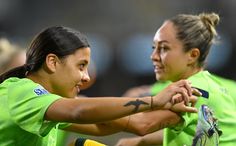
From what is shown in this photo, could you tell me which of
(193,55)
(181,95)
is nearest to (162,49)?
(193,55)

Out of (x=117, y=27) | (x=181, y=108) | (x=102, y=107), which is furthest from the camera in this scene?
(x=117, y=27)

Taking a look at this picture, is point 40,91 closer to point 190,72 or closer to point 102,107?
point 102,107

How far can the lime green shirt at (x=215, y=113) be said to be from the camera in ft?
12.1

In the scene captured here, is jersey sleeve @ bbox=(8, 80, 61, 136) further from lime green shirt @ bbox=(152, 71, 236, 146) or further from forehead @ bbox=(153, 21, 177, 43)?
forehead @ bbox=(153, 21, 177, 43)

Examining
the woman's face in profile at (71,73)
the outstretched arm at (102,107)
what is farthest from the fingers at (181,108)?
the woman's face in profile at (71,73)

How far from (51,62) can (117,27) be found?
751cm

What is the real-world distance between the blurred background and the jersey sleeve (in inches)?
244

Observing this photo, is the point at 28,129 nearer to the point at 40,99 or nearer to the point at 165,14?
the point at 40,99

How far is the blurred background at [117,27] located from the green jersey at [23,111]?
6083mm

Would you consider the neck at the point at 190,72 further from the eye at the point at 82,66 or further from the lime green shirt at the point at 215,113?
the eye at the point at 82,66

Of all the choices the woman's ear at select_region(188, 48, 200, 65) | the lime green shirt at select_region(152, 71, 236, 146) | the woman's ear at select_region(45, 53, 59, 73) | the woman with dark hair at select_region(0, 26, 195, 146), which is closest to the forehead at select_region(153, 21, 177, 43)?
the woman's ear at select_region(188, 48, 200, 65)

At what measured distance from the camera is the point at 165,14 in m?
10.3

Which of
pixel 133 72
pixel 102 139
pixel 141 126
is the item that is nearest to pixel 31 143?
pixel 141 126

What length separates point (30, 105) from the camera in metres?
3.00
